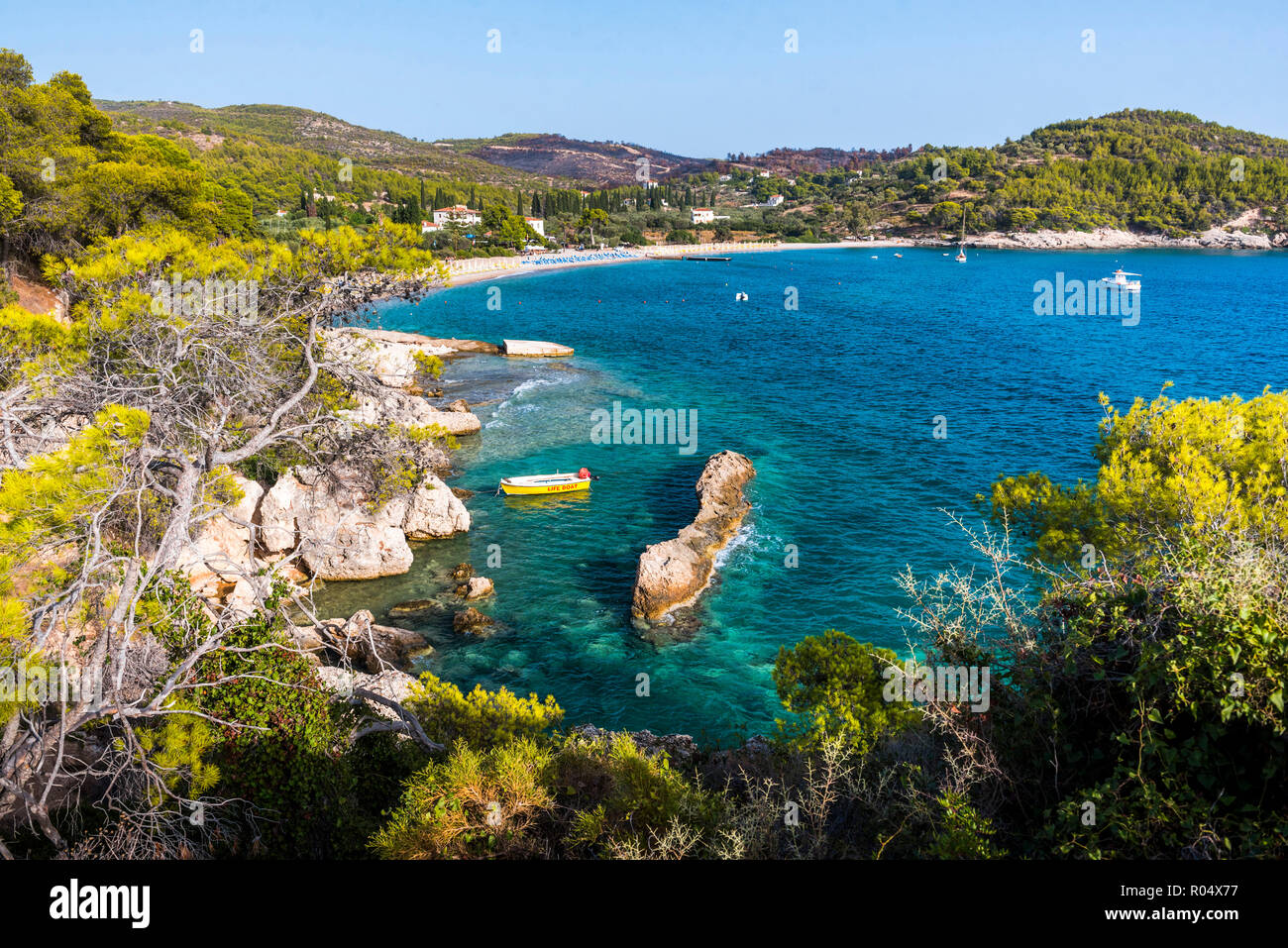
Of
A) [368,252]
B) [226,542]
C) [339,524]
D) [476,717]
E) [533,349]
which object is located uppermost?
[368,252]

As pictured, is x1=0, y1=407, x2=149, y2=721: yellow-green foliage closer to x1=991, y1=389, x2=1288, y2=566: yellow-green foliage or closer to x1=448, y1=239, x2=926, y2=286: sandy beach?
x1=991, y1=389, x2=1288, y2=566: yellow-green foliage

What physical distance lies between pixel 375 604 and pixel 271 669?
14.4 meters

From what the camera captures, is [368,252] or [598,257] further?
[598,257]

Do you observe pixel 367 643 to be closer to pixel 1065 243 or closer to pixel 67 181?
pixel 67 181

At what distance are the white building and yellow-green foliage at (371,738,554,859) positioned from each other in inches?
4895

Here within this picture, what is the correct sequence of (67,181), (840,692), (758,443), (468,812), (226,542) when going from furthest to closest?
1. (758,443)
2. (67,181)
3. (226,542)
4. (840,692)
5. (468,812)

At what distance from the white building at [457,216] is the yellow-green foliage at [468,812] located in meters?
124

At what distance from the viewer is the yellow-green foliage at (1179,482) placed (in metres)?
13.8

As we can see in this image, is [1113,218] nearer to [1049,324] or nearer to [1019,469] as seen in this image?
[1049,324]

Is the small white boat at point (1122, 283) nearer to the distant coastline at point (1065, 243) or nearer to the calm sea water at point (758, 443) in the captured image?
the calm sea water at point (758, 443)

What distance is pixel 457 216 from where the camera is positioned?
426 ft

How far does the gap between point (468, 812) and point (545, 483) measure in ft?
78.1

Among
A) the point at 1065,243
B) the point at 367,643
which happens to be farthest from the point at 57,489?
the point at 1065,243

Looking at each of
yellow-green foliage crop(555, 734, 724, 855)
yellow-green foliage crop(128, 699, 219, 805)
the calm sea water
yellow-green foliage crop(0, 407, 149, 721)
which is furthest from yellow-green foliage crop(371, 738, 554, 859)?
the calm sea water
